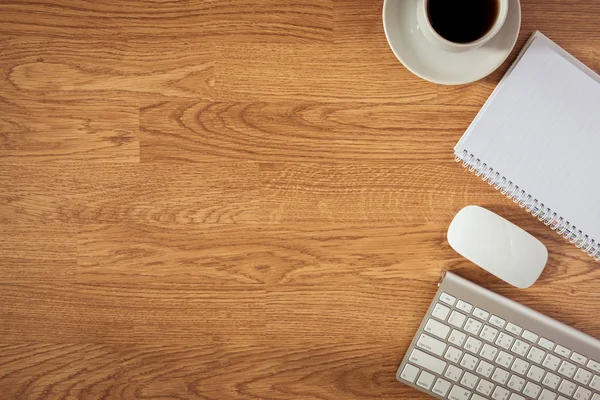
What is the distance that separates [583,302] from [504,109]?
25 cm

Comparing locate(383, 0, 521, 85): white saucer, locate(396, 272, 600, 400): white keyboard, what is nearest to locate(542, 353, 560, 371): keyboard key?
locate(396, 272, 600, 400): white keyboard

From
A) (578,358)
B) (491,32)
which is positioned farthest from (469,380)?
(491,32)

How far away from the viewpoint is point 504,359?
2.56 feet

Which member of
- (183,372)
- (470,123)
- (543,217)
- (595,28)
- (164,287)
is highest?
(595,28)

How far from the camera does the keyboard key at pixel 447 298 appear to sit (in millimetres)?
768

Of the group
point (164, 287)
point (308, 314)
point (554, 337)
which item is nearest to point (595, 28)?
point (554, 337)

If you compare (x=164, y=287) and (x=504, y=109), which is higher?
(x=504, y=109)

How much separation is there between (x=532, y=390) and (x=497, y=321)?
0.31 feet

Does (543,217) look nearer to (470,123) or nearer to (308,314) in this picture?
(470,123)

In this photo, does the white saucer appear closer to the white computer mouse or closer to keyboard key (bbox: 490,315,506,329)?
the white computer mouse

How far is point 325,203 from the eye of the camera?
2.56 feet

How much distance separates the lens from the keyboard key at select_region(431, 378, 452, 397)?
2.58 feet

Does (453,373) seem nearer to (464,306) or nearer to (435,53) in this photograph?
(464,306)

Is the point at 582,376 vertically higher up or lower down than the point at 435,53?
lower down
